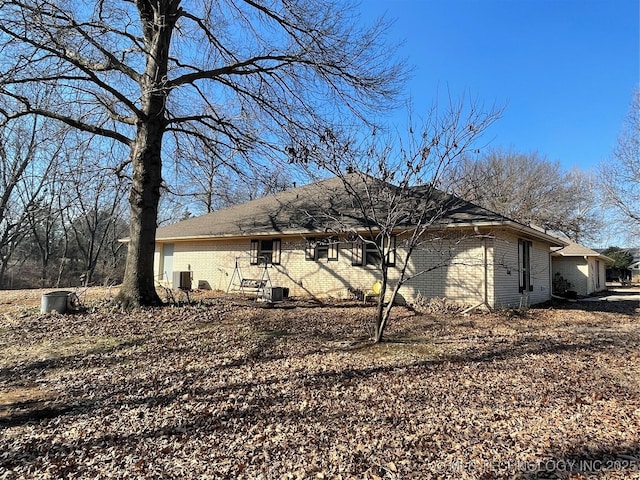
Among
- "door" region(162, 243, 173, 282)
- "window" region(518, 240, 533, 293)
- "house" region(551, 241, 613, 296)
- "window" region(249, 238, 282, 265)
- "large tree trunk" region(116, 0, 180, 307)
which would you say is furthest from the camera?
"house" region(551, 241, 613, 296)

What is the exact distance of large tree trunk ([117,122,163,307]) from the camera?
984cm

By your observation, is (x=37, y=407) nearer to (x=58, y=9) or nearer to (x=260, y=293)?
(x=58, y=9)

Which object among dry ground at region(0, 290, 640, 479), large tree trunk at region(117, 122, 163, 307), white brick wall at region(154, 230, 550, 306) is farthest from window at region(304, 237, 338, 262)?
dry ground at region(0, 290, 640, 479)

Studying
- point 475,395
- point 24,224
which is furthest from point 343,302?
point 24,224

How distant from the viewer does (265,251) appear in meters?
15.9

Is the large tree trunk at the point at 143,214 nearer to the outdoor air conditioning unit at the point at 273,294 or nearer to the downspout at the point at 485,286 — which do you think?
the outdoor air conditioning unit at the point at 273,294

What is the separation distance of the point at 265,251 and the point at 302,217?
82.9 inches

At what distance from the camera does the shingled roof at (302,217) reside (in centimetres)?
1159

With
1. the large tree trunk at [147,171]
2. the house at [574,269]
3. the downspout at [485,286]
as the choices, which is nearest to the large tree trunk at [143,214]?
the large tree trunk at [147,171]

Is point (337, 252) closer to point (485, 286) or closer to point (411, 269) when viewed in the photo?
point (411, 269)

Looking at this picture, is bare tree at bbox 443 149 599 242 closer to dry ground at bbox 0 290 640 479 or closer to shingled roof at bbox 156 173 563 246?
shingled roof at bbox 156 173 563 246

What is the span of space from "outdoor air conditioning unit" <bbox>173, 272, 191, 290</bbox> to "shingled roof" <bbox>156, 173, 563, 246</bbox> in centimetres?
167

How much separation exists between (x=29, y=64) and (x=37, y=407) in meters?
7.56

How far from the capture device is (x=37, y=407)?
4.43 metres
